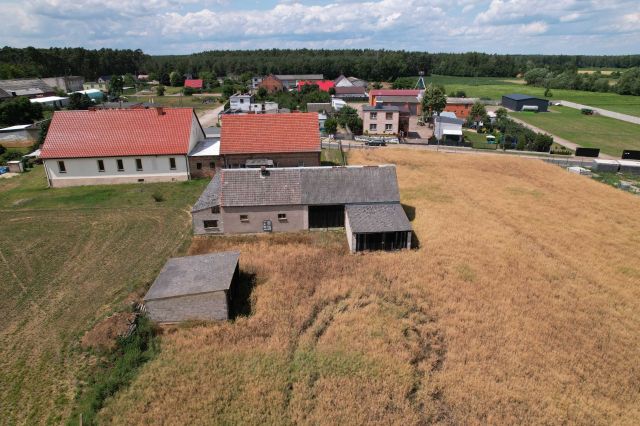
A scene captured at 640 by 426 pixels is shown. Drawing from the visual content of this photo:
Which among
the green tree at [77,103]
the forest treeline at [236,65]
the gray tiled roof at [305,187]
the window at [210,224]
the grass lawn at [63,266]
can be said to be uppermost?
the forest treeline at [236,65]

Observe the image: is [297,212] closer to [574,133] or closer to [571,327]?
[571,327]

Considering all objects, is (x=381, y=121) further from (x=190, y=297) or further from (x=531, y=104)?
(x=531, y=104)

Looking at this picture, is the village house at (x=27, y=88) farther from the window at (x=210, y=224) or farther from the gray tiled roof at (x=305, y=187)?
the gray tiled roof at (x=305, y=187)

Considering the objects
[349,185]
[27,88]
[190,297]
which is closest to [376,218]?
[349,185]

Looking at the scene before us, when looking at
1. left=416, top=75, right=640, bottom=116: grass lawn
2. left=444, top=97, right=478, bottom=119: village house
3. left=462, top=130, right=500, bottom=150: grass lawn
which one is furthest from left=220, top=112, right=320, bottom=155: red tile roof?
left=416, top=75, right=640, bottom=116: grass lawn

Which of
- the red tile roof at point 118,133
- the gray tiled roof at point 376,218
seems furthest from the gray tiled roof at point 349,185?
the red tile roof at point 118,133

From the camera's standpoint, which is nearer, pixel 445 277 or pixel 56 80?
pixel 445 277

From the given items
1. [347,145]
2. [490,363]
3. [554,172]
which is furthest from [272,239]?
[554,172]

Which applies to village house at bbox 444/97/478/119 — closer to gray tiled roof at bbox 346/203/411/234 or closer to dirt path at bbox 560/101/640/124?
dirt path at bbox 560/101/640/124
